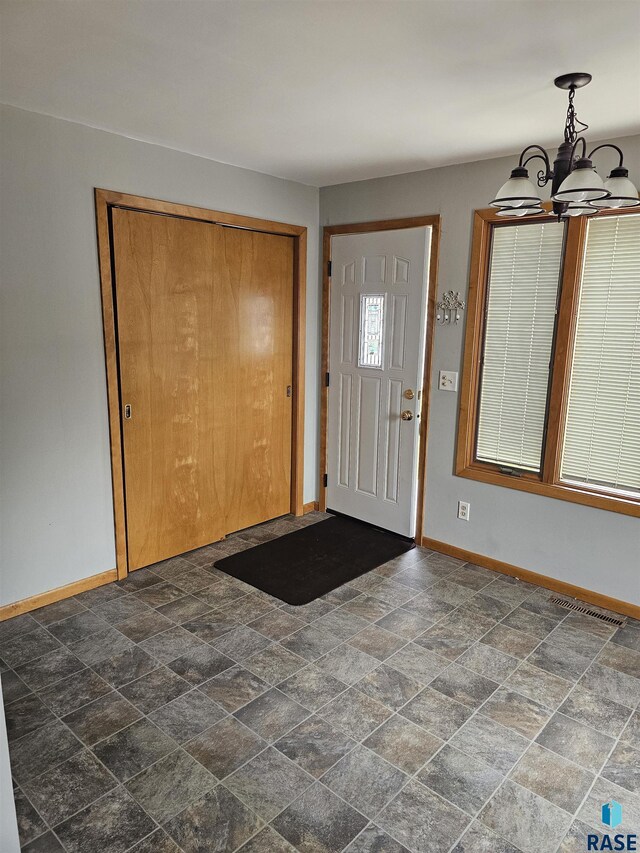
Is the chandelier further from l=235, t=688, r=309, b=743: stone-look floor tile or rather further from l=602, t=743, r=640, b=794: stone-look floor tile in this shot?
l=235, t=688, r=309, b=743: stone-look floor tile

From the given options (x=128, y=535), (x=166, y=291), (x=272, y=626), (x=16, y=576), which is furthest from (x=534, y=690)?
(x=166, y=291)

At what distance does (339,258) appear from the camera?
160 inches

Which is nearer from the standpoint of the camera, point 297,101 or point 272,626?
point 297,101

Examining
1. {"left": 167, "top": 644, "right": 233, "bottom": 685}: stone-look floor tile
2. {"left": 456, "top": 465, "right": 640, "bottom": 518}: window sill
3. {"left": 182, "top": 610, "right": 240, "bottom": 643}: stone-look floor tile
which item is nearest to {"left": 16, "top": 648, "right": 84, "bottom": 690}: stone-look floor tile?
{"left": 167, "top": 644, "right": 233, "bottom": 685}: stone-look floor tile

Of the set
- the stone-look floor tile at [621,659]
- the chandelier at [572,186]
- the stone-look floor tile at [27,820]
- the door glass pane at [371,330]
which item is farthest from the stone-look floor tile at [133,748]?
the door glass pane at [371,330]

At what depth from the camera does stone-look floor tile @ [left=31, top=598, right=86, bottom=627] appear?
2893 mm

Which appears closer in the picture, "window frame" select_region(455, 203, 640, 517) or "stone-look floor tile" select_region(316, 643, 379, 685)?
"stone-look floor tile" select_region(316, 643, 379, 685)

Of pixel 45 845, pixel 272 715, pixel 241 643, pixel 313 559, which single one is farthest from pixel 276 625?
pixel 45 845

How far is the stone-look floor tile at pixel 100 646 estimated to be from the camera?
259 centimetres

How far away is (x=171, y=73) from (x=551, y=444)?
261cm

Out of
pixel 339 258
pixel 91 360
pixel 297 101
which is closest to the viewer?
pixel 297 101

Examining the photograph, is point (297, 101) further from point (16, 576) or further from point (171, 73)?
point (16, 576)

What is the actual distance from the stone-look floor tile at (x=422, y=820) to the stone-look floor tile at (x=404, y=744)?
0.12 meters

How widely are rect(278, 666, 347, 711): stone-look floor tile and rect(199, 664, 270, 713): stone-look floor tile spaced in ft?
0.36
